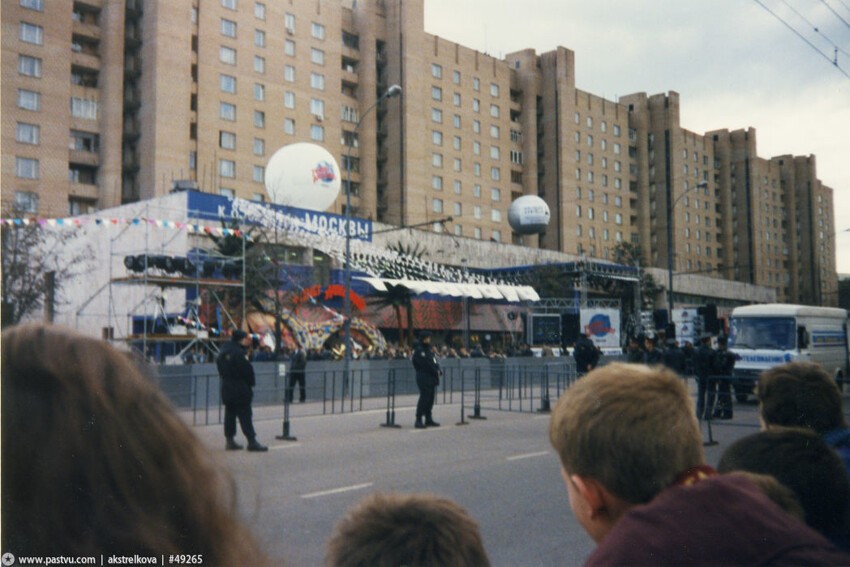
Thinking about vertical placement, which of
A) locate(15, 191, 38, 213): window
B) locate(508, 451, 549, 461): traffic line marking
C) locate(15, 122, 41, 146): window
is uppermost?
locate(15, 122, 41, 146): window

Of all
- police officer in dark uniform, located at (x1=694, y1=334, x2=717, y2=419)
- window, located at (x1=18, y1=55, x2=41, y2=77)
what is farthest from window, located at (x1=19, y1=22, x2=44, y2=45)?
police officer in dark uniform, located at (x1=694, y1=334, x2=717, y2=419)

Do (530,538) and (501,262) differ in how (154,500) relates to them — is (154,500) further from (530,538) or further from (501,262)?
(501,262)

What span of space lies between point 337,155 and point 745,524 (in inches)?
2330

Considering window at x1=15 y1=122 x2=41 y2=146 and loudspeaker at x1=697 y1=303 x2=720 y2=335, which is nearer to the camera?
loudspeaker at x1=697 y1=303 x2=720 y2=335

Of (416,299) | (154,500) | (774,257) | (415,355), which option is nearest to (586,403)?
(154,500)

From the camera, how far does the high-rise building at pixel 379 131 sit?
1353 inches

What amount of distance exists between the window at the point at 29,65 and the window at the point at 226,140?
51.1ft

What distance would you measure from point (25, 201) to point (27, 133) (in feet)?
37.0

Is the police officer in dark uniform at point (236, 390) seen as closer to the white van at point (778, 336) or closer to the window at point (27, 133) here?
the white van at point (778, 336)

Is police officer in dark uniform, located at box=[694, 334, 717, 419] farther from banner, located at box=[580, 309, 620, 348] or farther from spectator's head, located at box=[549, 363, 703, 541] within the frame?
banner, located at box=[580, 309, 620, 348]

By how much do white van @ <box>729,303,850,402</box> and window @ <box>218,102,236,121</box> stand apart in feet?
126

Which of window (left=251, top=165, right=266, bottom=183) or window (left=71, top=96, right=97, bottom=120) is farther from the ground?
window (left=71, top=96, right=97, bottom=120)

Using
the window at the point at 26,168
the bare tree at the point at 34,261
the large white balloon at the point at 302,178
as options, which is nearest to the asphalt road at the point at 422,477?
the bare tree at the point at 34,261

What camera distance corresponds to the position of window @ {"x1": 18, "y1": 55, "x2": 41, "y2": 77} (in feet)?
117
